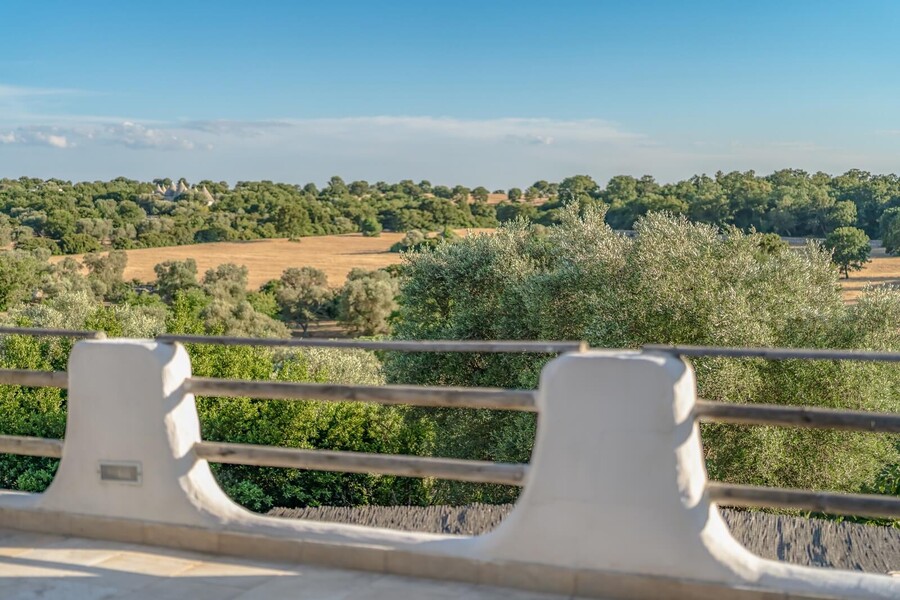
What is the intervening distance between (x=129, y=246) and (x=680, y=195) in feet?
147

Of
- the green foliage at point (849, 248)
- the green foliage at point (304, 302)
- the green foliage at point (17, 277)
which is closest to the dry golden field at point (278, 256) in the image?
the green foliage at point (304, 302)

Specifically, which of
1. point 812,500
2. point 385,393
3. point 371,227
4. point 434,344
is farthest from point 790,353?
point 371,227

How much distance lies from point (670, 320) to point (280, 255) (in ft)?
194

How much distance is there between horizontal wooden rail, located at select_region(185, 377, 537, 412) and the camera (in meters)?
3.84

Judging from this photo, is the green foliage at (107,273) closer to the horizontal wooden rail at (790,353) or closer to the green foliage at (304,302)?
the green foliage at (304,302)

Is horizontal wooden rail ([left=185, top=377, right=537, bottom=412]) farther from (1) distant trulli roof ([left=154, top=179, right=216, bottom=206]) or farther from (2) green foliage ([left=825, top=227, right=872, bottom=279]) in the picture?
(1) distant trulli roof ([left=154, top=179, right=216, bottom=206])

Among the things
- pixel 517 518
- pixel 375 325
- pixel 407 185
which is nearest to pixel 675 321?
pixel 517 518

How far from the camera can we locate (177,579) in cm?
404

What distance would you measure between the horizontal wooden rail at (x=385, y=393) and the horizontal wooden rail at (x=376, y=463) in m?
0.24

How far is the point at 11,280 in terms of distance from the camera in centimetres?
4750

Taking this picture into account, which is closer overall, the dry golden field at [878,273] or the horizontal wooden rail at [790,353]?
the horizontal wooden rail at [790,353]

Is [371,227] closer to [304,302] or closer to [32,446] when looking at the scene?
[304,302]

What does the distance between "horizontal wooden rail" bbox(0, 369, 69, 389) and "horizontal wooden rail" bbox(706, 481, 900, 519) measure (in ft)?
9.85

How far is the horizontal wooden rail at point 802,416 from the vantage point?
3475 mm
